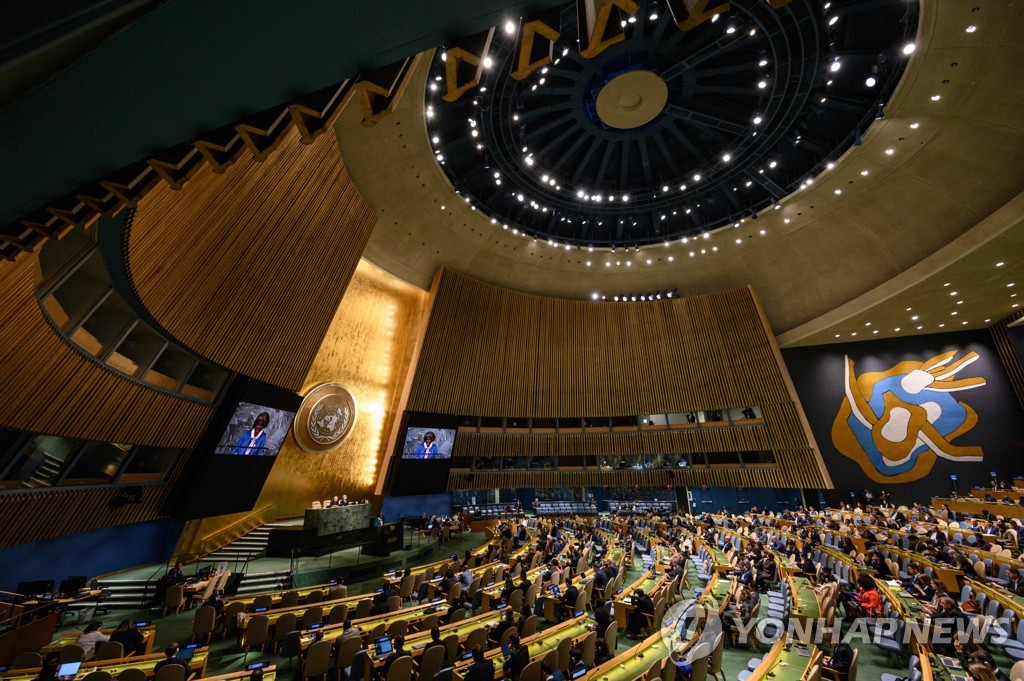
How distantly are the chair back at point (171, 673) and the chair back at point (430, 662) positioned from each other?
263cm

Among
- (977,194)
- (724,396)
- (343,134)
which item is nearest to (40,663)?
(343,134)

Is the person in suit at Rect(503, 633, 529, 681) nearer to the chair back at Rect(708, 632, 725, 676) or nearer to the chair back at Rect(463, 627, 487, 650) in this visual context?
the chair back at Rect(463, 627, 487, 650)

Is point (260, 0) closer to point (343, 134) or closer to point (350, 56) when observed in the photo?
point (350, 56)

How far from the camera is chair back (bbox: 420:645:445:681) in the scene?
5.26 meters

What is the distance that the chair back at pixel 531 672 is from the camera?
A: 486cm

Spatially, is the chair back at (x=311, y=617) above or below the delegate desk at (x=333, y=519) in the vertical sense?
below

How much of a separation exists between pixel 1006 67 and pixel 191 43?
18.0 meters

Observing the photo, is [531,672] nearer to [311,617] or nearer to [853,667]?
[853,667]

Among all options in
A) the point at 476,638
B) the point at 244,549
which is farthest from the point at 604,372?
the point at 476,638

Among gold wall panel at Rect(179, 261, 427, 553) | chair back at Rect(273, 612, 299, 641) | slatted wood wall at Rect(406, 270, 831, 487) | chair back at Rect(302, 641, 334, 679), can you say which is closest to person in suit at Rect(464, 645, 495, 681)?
chair back at Rect(302, 641, 334, 679)

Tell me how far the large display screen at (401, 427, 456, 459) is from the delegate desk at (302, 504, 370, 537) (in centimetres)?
414

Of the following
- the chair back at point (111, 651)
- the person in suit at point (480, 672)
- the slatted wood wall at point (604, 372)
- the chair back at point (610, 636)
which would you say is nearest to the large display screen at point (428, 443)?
the slatted wood wall at point (604, 372)

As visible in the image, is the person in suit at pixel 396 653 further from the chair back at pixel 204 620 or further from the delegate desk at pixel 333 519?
the delegate desk at pixel 333 519

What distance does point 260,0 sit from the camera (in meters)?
1.78
